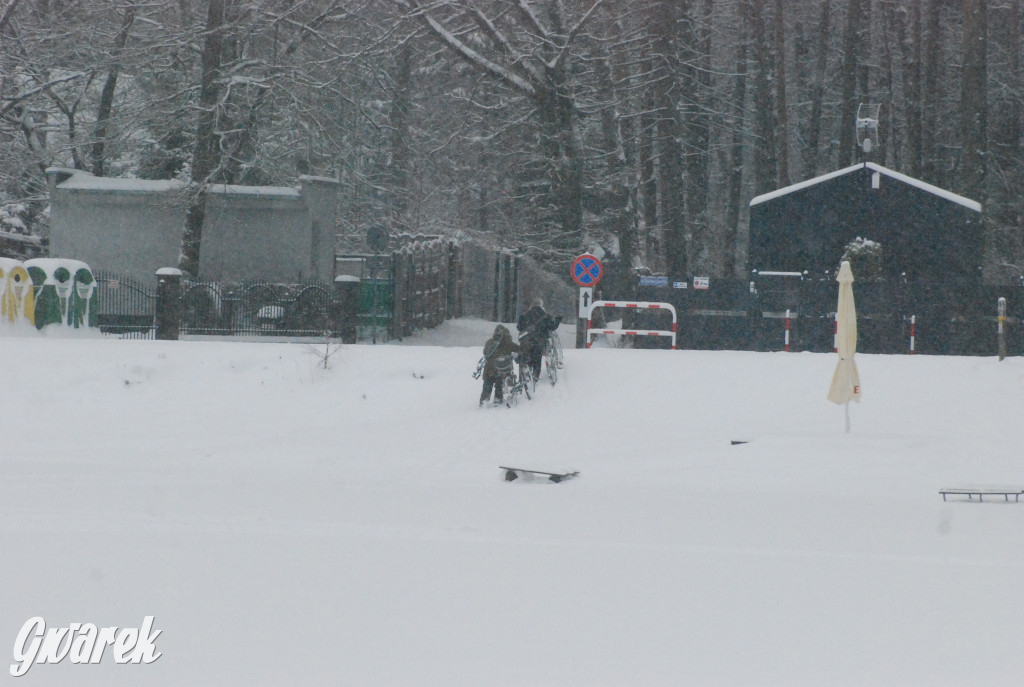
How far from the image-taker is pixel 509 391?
16.6 m

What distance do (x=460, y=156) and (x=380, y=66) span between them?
8.11 meters

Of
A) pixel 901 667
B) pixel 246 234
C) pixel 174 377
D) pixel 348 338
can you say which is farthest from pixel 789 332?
pixel 901 667

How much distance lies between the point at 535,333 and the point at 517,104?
17460 mm

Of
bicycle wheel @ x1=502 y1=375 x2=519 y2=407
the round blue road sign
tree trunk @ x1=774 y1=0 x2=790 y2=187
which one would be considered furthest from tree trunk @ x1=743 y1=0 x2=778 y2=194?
bicycle wheel @ x1=502 y1=375 x2=519 y2=407

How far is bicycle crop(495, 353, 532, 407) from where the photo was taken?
646 inches

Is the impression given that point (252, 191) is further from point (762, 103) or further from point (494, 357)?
point (762, 103)

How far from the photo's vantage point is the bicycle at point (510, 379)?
646 inches

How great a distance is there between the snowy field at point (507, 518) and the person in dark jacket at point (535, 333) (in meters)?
0.68

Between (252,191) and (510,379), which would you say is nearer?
(510,379)

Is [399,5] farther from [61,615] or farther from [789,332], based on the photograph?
[61,615]

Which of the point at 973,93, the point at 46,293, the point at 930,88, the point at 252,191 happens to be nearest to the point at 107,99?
the point at 252,191

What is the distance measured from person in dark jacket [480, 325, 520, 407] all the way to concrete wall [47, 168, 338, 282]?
11.8m

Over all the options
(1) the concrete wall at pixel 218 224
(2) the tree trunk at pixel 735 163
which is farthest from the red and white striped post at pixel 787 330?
(2) the tree trunk at pixel 735 163

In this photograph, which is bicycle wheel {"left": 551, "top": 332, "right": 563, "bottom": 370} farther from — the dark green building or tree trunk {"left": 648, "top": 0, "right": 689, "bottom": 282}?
tree trunk {"left": 648, "top": 0, "right": 689, "bottom": 282}
